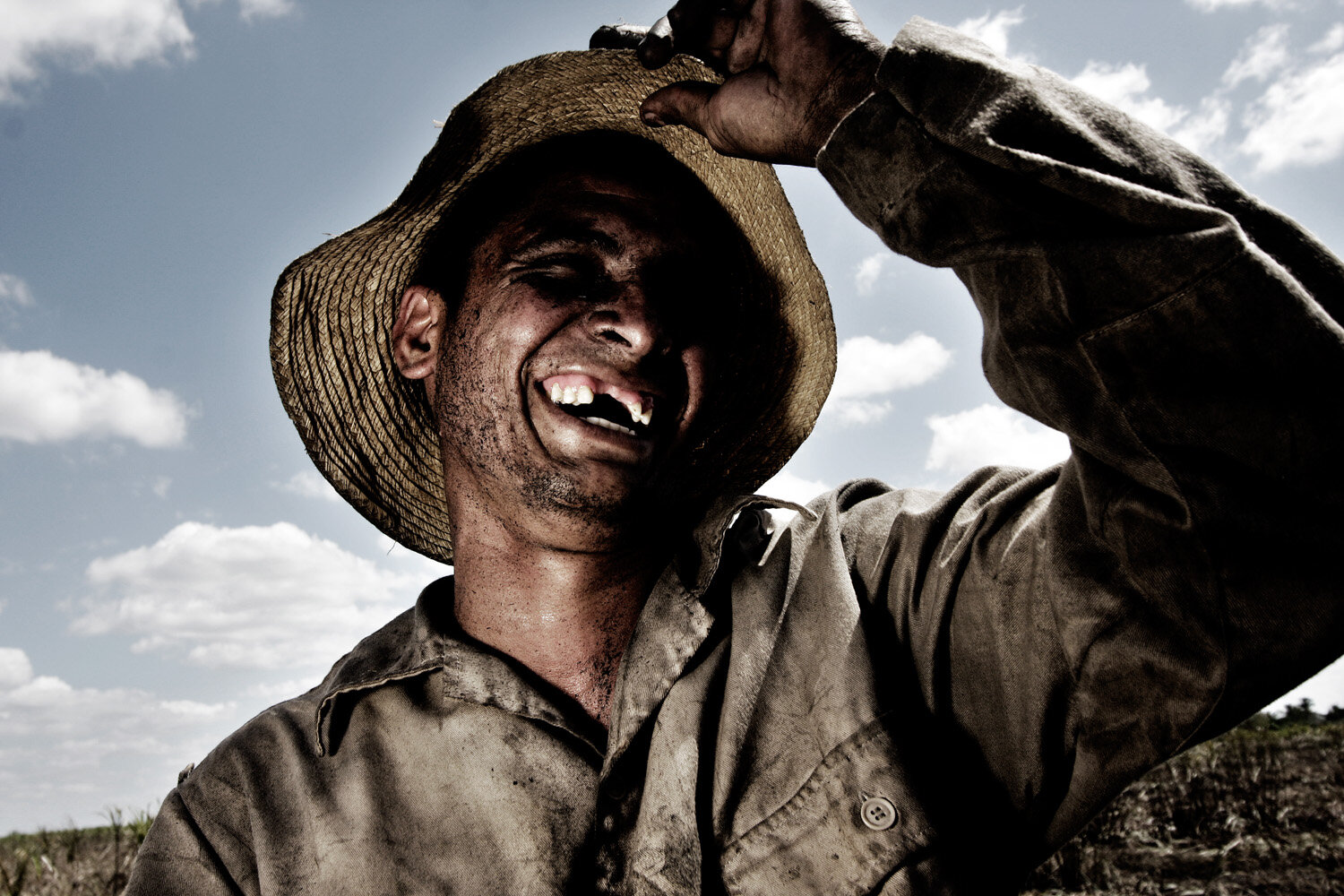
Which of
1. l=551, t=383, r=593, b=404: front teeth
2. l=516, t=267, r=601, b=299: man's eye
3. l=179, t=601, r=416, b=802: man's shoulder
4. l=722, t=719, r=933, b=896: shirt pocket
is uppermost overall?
l=516, t=267, r=601, b=299: man's eye

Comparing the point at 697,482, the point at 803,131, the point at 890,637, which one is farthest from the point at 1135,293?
the point at 697,482

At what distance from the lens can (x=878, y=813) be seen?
1374mm

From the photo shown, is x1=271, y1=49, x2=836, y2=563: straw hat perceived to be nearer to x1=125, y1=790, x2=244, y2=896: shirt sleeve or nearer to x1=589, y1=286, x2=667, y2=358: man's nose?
x1=589, y1=286, x2=667, y2=358: man's nose

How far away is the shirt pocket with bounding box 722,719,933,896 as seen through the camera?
4.44ft

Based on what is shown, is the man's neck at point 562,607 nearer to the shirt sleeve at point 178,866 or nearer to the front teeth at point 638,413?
the front teeth at point 638,413

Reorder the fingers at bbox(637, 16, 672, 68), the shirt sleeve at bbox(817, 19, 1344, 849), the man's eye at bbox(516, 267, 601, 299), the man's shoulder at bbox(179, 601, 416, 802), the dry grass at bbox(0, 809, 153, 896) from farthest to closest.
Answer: the dry grass at bbox(0, 809, 153, 896)
the man's eye at bbox(516, 267, 601, 299)
the man's shoulder at bbox(179, 601, 416, 802)
the fingers at bbox(637, 16, 672, 68)
the shirt sleeve at bbox(817, 19, 1344, 849)

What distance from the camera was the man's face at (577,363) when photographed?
6.53 ft

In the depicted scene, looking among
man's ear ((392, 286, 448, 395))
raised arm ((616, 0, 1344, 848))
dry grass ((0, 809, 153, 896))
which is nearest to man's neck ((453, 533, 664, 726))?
man's ear ((392, 286, 448, 395))

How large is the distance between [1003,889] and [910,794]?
0.25 m

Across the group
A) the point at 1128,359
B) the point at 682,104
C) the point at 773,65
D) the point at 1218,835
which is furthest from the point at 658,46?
the point at 1218,835

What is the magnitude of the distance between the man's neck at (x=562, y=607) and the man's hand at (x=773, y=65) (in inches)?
43.8

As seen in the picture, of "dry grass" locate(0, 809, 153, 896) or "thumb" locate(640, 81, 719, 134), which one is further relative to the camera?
"dry grass" locate(0, 809, 153, 896)

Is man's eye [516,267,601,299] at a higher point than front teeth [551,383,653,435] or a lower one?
higher

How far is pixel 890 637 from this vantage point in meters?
1.59
